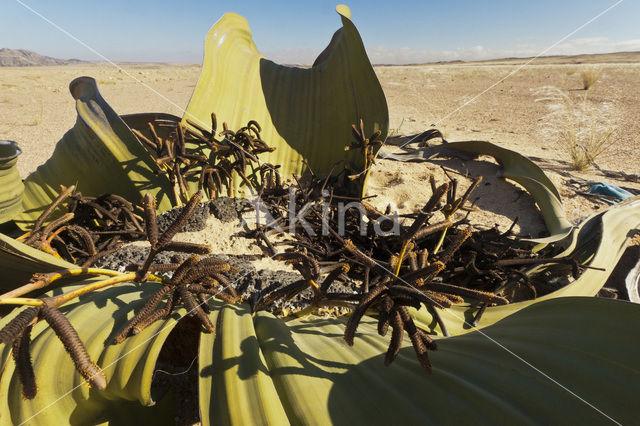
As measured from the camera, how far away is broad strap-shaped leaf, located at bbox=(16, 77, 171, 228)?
0.95 meters

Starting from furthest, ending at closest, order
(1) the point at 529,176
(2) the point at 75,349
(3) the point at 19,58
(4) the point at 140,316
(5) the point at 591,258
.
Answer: (3) the point at 19,58 < (1) the point at 529,176 < (5) the point at 591,258 < (4) the point at 140,316 < (2) the point at 75,349

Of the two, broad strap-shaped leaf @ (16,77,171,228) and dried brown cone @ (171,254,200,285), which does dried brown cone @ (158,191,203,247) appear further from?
broad strap-shaped leaf @ (16,77,171,228)

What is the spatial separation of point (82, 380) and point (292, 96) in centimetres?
136

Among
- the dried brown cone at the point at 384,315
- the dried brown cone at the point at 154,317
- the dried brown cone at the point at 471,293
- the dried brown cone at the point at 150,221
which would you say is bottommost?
the dried brown cone at the point at 154,317

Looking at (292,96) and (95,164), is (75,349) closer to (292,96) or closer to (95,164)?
(95,164)

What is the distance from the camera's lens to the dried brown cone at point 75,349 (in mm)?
257

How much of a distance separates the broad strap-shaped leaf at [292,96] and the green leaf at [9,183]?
1.80ft

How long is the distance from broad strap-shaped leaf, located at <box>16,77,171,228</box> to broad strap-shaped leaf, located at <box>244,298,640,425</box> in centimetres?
79

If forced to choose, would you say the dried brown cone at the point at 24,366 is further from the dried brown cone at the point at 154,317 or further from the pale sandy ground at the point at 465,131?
the pale sandy ground at the point at 465,131

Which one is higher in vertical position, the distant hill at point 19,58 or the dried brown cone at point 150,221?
the distant hill at point 19,58

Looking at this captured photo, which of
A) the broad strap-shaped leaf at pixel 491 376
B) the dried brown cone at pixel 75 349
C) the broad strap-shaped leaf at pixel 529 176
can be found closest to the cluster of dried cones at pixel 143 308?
the dried brown cone at pixel 75 349

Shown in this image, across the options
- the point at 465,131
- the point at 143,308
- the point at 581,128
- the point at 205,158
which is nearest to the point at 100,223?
the point at 205,158

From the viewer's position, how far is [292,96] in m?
1.52

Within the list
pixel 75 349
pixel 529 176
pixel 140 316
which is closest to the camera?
pixel 75 349
